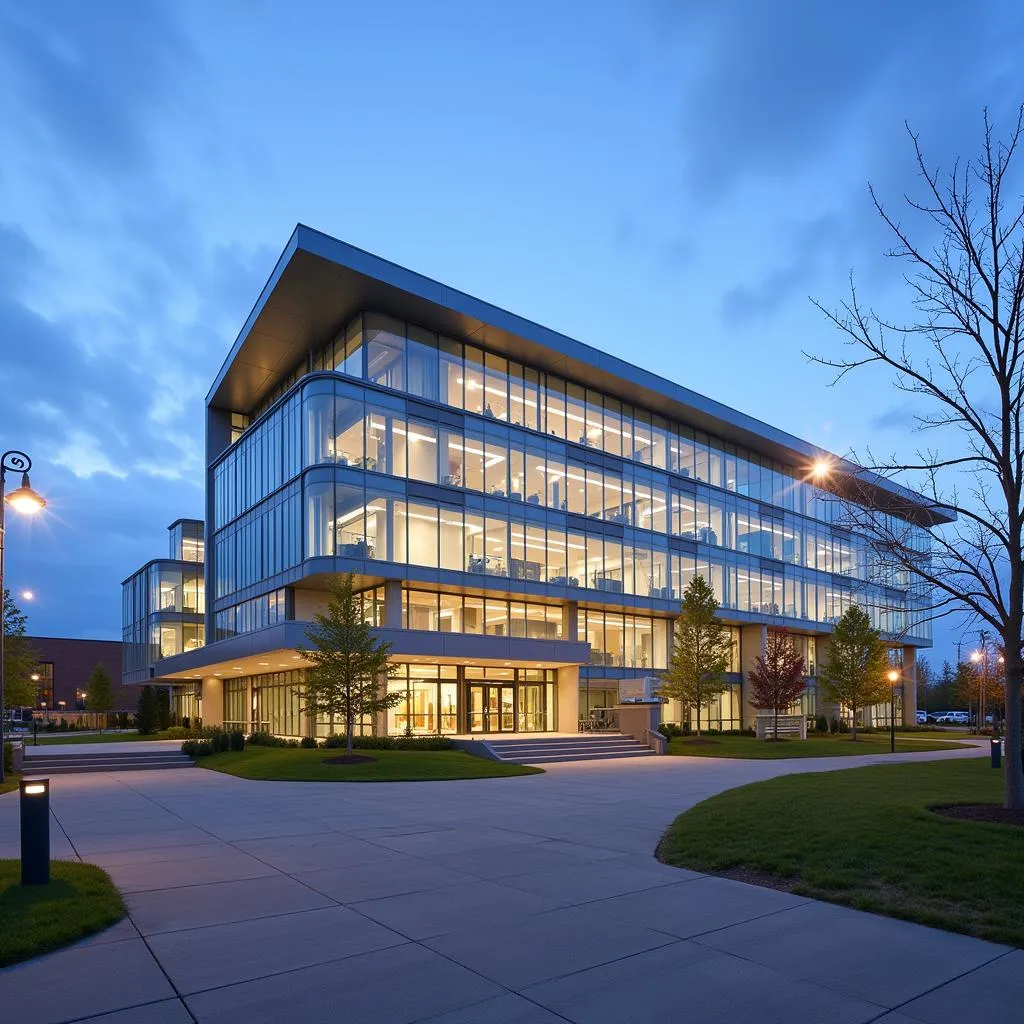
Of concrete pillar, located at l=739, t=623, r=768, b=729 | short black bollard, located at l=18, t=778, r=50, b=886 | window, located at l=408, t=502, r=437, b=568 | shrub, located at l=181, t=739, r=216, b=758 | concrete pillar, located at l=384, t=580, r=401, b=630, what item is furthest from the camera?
concrete pillar, located at l=739, t=623, r=768, b=729

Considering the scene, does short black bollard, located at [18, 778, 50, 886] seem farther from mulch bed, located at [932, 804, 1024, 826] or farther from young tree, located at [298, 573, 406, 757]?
young tree, located at [298, 573, 406, 757]

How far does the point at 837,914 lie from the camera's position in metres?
7.94

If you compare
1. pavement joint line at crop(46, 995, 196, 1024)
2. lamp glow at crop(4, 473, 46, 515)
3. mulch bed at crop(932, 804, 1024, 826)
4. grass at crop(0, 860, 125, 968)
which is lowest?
mulch bed at crop(932, 804, 1024, 826)

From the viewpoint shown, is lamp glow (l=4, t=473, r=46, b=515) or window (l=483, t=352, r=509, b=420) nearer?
lamp glow (l=4, t=473, r=46, b=515)

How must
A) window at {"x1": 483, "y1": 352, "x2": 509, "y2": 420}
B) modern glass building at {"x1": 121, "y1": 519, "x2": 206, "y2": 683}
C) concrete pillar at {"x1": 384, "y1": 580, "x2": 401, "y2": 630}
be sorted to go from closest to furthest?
1. concrete pillar at {"x1": 384, "y1": 580, "x2": 401, "y2": 630}
2. window at {"x1": 483, "y1": 352, "x2": 509, "y2": 420}
3. modern glass building at {"x1": 121, "y1": 519, "x2": 206, "y2": 683}

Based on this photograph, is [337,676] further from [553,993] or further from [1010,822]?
[553,993]

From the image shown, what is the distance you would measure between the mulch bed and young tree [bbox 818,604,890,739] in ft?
129

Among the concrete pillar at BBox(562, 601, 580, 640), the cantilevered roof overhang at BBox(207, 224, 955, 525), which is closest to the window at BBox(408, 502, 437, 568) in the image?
the cantilevered roof overhang at BBox(207, 224, 955, 525)

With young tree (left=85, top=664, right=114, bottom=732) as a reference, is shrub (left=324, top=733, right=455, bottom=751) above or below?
above

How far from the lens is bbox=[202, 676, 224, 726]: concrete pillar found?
5278 cm

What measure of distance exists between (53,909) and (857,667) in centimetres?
4951

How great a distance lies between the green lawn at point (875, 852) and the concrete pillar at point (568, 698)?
2760cm

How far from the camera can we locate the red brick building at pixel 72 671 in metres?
97.9

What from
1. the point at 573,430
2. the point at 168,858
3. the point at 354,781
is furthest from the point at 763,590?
the point at 168,858
